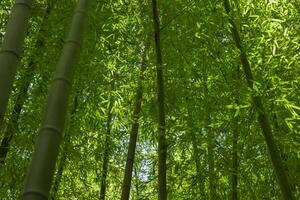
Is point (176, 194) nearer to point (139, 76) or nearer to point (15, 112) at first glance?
point (139, 76)

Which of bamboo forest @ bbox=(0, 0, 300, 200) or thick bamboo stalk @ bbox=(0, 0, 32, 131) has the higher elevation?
bamboo forest @ bbox=(0, 0, 300, 200)

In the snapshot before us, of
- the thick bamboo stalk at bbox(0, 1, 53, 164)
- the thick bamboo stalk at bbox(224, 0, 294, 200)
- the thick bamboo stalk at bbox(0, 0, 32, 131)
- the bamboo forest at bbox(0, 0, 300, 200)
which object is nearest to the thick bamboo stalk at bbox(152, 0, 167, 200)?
the bamboo forest at bbox(0, 0, 300, 200)

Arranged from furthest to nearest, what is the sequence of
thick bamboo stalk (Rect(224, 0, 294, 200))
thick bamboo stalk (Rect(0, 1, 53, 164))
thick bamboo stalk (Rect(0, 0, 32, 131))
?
thick bamboo stalk (Rect(0, 1, 53, 164)) → thick bamboo stalk (Rect(224, 0, 294, 200)) → thick bamboo stalk (Rect(0, 0, 32, 131))

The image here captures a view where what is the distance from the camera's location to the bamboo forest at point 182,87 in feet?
11.7

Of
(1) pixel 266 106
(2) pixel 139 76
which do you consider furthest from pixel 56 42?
(1) pixel 266 106

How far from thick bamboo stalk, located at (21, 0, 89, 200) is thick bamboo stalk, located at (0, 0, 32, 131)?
22cm

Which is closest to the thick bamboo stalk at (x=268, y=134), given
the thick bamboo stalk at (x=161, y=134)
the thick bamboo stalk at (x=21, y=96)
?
the thick bamboo stalk at (x=161, y=134)

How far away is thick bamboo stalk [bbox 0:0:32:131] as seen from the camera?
2028 millimetres

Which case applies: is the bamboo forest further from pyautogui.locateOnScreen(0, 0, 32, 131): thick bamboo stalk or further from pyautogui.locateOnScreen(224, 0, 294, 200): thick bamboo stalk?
pyautogui.locateOnScreen(0, 0, 32, 131): thick bamboo stalk

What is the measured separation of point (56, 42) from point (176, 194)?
7.56 ft

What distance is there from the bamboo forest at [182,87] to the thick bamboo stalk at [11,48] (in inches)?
30.1

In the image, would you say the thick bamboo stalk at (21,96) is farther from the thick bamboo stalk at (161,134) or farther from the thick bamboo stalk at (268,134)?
the thick bamboo stalk at (268,134)

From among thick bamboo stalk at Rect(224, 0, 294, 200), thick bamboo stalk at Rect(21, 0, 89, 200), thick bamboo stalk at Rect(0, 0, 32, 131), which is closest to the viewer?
thick bamboo stalk at Rect(21, 0, 89, 200)

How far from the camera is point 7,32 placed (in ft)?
7.29
